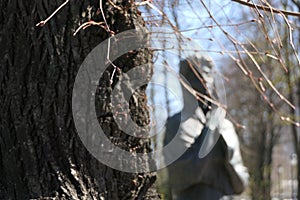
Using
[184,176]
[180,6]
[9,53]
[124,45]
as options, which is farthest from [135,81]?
[184,176]

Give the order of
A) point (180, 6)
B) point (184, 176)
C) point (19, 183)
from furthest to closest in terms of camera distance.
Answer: point (184, 176) < point (180, 6) < point (19, 183)

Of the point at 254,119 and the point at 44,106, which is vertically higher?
the point at 254,119

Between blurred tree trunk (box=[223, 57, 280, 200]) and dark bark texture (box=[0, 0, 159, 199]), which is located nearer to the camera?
dark bark texture (box=[0, 0, 159, 199])

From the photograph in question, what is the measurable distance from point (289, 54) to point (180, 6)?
41.1 ft

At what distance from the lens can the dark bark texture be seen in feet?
8.91

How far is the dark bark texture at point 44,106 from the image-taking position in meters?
2.71

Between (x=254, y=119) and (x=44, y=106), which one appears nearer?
(x=44, y=106)

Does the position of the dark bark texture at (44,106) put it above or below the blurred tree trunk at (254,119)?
below

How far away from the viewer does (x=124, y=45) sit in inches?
118

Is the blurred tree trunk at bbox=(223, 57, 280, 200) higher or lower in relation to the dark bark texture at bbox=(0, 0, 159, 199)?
higher

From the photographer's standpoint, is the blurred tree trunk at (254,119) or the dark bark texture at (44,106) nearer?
the dark bark texture at (44,106)

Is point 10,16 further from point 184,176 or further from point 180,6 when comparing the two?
point 184,176

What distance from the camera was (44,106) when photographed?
2750 mm

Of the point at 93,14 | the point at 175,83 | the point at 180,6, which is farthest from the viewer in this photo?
the point at 175,83
